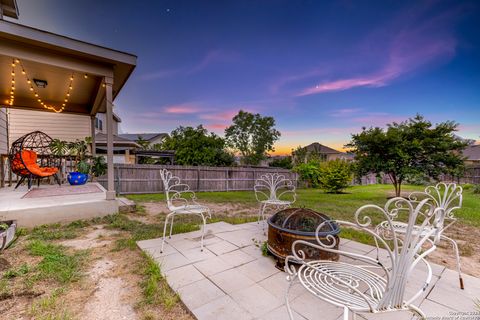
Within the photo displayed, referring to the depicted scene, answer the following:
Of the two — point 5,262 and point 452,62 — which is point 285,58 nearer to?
point 452,62

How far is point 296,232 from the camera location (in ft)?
7.24

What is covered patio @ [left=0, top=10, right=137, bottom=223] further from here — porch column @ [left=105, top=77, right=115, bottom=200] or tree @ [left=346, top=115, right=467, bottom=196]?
tree @ [left=346, top=115, right=467, bottom=196]

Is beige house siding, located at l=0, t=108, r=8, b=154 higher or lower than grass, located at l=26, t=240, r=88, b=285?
higher

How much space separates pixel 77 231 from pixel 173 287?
2.69 metres

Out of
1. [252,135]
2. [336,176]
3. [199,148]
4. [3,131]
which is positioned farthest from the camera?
[252,135]

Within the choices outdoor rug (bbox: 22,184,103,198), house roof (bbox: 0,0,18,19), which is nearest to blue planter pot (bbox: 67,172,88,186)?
outdoor rug (bbox: 22,184,103,198)

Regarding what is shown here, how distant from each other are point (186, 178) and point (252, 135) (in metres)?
17.6

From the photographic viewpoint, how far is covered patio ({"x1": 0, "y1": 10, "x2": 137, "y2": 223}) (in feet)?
12.3

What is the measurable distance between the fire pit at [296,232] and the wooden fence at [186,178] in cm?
855

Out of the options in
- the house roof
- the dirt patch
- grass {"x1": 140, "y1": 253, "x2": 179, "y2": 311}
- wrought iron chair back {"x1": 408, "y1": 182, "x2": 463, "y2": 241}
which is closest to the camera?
wrought iron chair back {"x1": 408, "y1": 182, "x2": 463, "y2": 241}

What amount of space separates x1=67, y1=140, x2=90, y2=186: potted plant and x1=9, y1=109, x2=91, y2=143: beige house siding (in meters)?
3.27

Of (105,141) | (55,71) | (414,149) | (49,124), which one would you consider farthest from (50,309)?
(105,141)

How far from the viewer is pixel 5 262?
2424mm

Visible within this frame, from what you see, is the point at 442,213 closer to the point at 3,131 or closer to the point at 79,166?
the point at 79,166
